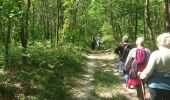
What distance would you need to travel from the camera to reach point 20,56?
1504 cm

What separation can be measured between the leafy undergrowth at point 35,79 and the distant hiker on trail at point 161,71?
6276 mm

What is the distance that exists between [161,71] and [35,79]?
7.98 metres

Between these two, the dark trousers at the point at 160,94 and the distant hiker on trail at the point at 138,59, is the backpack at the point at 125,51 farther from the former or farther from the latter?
the dark trousers at the point at 160,94

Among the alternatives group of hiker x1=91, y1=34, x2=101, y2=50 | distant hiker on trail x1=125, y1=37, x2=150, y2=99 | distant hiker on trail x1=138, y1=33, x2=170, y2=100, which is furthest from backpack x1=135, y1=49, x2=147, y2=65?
group of hiker x1=91, y1=34, x2=101, y2=50

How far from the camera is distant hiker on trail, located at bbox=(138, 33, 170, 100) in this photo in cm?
556

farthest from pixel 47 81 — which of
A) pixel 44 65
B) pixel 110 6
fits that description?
pixel 110 6

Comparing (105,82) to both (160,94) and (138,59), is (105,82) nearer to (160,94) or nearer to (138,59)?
(138,59)

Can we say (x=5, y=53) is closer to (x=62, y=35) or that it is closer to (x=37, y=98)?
(x=37, y=98)

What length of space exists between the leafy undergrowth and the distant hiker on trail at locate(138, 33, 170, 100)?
6.28m

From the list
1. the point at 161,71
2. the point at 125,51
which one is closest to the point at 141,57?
the point at 125,51

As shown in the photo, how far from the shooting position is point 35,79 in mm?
12820

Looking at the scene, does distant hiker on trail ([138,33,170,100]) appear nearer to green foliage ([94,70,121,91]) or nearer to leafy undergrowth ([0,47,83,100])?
leafy undergrowth ([0,47,83,100])

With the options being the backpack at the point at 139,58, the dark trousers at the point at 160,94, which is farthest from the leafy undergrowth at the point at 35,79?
the dark trousers at the point at 160,94

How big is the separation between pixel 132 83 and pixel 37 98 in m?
3.62
